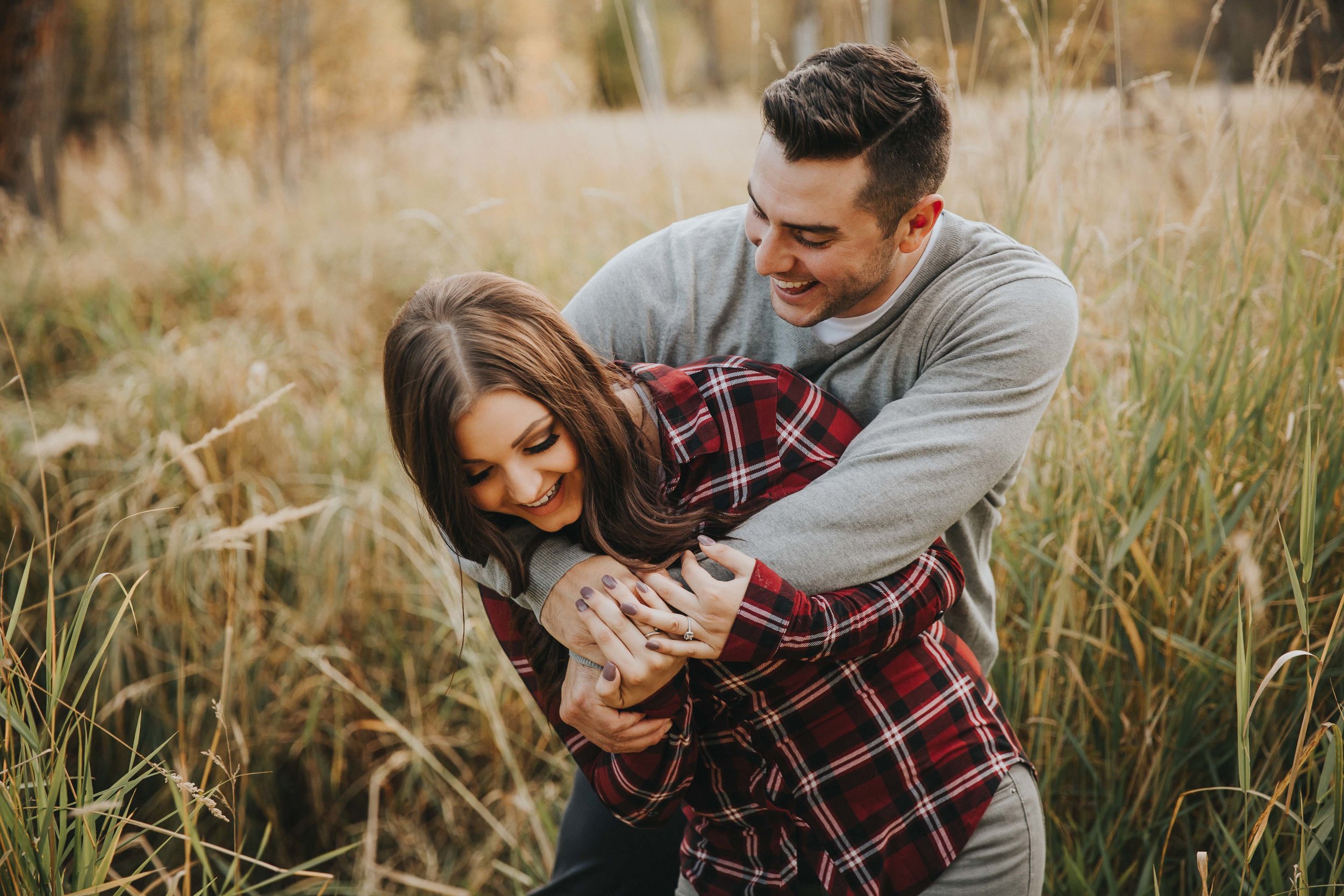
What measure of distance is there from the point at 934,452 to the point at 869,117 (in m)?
0.61

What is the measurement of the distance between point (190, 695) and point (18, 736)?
1.31 metres

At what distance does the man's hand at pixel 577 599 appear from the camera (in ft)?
4.69

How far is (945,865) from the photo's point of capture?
1.38m

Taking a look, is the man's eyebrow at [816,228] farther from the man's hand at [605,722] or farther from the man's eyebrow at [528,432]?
the man's hand at [605,722]

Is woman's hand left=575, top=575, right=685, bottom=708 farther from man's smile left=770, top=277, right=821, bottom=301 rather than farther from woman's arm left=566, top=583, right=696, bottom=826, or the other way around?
man's smile left=770, top=277, right=821, bottom=301

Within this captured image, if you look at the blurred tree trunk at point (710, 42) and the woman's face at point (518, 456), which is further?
the blurred tree trunk at point (710, 42)

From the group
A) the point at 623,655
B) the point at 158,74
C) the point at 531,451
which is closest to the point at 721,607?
the point at 623,655

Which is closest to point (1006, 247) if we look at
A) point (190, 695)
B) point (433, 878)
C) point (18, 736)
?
point (18, 736)

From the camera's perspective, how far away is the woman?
1.35 meters

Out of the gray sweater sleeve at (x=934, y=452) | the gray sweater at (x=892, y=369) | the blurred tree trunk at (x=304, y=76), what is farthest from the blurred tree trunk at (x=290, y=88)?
the gray sweater sleeve at (x=934, y=452)

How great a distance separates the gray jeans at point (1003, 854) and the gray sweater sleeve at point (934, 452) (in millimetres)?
409

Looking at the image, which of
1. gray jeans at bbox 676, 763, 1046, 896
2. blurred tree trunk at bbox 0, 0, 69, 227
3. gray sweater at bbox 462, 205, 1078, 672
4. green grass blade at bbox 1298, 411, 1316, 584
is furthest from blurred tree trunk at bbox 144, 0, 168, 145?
green grass blade at bbox 1298, 411, 1316, 584

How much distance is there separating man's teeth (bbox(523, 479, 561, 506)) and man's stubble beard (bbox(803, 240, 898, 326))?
1.78 ft

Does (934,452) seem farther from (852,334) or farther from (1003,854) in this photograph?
(1003,854)
